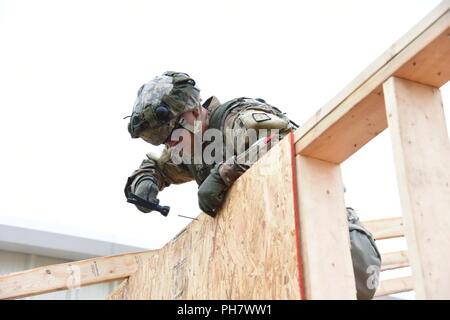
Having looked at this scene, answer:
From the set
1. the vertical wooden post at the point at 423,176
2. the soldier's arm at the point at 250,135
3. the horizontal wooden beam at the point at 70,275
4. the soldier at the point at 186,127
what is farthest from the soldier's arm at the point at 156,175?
the vertical wooden post at the point at 423,176

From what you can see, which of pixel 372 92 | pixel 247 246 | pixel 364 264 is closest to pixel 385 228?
pixel 364 264

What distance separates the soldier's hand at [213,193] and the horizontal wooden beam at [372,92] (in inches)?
25.0

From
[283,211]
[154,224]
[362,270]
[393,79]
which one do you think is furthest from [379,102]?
[154,224]

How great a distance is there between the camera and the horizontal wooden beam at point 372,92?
8.88ft

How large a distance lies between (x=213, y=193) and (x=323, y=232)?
0.85 metres

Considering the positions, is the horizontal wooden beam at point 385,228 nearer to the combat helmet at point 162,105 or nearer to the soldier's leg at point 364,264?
the combat helmet at point 162,105

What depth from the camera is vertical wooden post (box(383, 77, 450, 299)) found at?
255 centimetres

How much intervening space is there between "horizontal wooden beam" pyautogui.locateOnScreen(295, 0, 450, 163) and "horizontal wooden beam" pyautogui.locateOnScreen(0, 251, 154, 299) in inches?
92.5

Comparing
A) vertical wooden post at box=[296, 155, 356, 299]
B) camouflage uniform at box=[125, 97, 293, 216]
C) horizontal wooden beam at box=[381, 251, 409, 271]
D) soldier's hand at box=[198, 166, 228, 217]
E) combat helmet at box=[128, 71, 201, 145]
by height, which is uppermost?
combat helmet at box=[128, 71, 201, 145]

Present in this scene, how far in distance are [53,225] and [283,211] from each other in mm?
5170

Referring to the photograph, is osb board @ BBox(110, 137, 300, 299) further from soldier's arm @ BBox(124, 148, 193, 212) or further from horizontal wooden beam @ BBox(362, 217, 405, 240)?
horizontal wooden beam @ BBox(362, 217, 405, 240)

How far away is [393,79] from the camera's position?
2863 mm

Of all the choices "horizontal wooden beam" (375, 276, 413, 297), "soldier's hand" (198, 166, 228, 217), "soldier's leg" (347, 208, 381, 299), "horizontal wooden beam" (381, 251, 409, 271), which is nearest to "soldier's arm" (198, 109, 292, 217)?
"soldier's hand" (198, 166, 228, 217)
